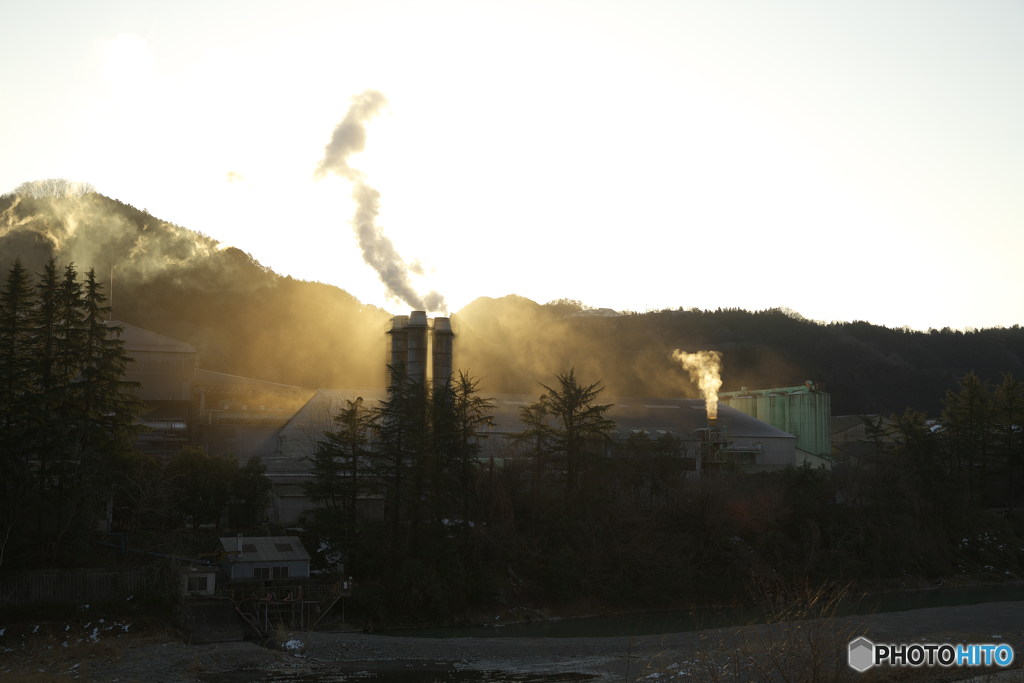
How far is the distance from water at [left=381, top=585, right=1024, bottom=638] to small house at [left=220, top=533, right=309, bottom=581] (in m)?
4.76

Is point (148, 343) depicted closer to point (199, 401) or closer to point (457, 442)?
point (199, 401)

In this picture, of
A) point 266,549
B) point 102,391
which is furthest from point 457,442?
point 102,391

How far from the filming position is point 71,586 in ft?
99.1

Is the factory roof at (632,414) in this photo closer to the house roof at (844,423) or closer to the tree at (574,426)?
the tree at (574,426)

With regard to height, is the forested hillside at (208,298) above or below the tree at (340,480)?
above

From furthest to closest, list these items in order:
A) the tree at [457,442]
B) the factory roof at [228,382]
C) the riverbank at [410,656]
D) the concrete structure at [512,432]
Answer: the factory roof at [228,382] → the concrete structure at [512,432] → the tree at [457,442] → the riverbank at [410,656]

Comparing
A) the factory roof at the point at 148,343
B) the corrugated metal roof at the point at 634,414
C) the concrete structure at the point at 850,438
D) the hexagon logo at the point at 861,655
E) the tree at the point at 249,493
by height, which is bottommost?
the hexagon logo at the point at 861,655

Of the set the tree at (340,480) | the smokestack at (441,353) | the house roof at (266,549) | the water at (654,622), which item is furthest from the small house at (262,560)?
the smokestack at (441,353)

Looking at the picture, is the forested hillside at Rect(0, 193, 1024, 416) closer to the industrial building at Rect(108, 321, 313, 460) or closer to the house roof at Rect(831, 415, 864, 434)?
the industrial building at Rect(108, 321, 313, 460)

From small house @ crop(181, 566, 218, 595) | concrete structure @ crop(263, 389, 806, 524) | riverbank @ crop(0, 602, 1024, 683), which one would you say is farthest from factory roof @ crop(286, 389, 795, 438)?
riverbank @ crop(0, 602, 1024, 683)

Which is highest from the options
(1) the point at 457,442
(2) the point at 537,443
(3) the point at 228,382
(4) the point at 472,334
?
(4) the point at 472,334

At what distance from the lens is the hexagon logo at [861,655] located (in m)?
20.2

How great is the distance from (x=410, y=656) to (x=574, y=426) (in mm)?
18295

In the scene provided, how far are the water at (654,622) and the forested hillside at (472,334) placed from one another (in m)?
51.5
